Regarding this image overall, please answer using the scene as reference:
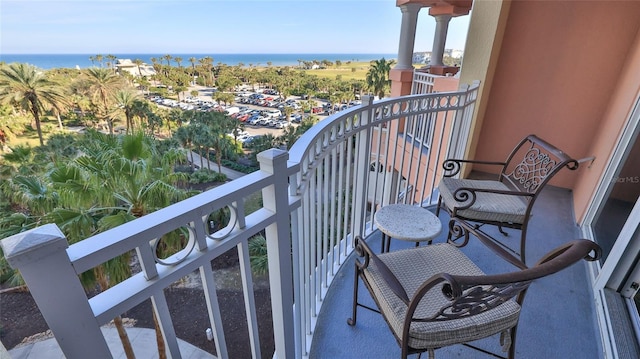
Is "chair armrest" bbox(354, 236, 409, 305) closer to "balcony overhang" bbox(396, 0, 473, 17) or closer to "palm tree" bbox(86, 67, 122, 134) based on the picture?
"balcony overhang" bbox(396, 0, 473, 17)

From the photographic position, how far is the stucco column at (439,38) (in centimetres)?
838

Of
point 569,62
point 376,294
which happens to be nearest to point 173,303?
point 376,294

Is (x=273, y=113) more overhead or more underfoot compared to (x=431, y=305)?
more underfoot

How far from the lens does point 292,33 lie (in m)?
56.3

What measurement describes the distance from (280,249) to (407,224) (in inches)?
40.8

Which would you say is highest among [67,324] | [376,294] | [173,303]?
[67,324]

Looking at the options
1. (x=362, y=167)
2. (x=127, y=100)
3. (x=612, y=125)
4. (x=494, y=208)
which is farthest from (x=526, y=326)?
(x=127, y=100)

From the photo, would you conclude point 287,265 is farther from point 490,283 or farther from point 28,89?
point 28,89

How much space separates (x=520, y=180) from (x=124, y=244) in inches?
105

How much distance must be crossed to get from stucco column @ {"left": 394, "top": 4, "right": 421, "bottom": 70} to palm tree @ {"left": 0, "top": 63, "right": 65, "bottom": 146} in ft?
52.9

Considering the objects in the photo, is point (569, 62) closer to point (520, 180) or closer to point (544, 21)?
point (544, 21)

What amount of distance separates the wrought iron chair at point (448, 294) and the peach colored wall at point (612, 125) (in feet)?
5.79

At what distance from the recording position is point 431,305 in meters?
1.26

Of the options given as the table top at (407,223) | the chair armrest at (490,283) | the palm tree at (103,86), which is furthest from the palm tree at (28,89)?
the chair armrest at (490,283)
